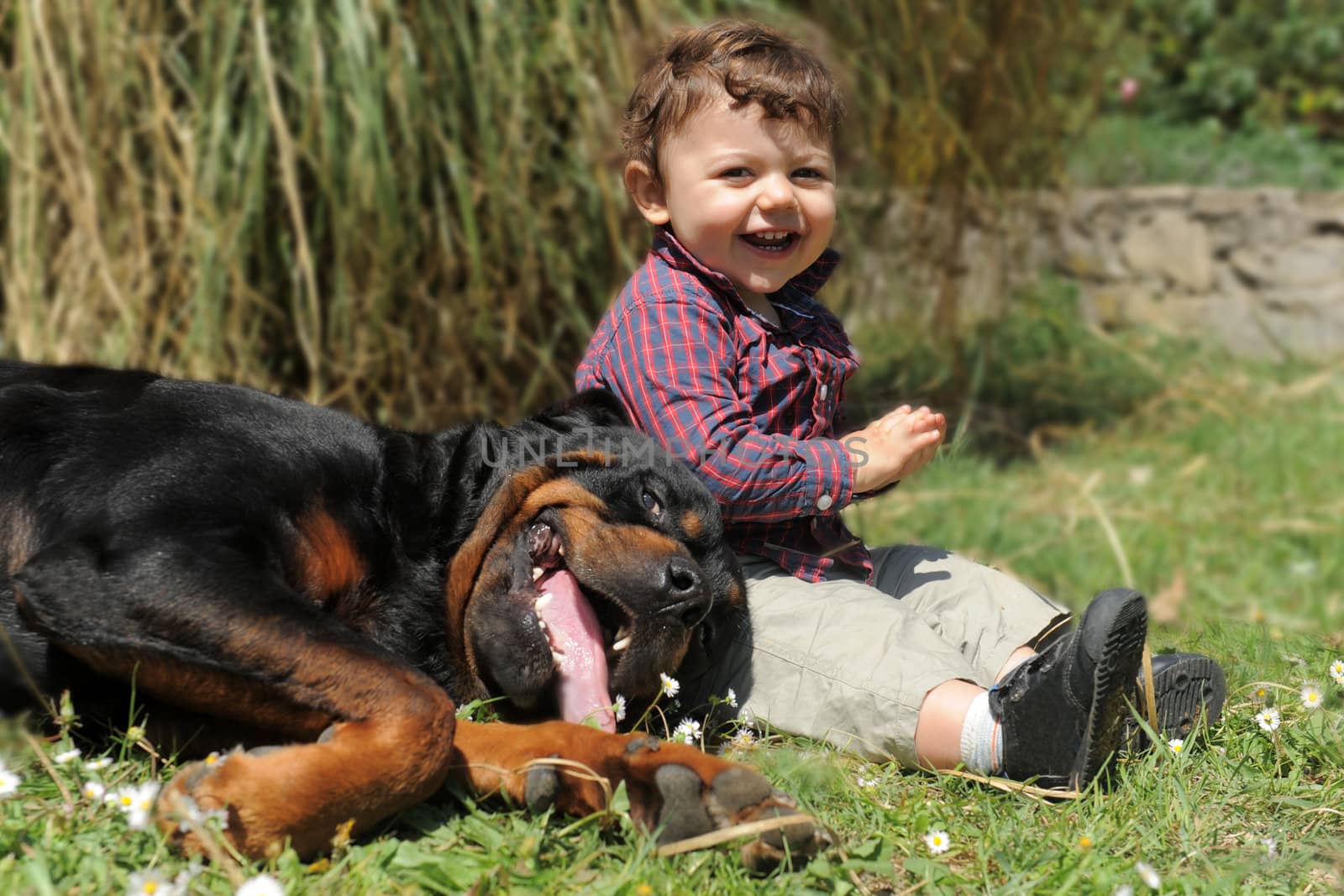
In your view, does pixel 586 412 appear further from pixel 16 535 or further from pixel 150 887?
pixel 150 887

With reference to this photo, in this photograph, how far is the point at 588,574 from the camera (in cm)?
225

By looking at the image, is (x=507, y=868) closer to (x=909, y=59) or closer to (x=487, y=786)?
(x=487, y=786)

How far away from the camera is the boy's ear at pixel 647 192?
2.79 m

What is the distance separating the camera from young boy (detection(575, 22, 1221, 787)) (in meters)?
2.35

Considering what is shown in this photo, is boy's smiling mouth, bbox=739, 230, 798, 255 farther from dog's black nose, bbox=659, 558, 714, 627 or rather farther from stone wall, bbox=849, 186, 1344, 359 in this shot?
stone wall, bbox=849, 186, 1344, 359

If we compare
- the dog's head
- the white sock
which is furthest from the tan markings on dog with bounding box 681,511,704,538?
the white sock

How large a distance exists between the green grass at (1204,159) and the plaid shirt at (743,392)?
553 cm

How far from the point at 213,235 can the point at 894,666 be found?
2.66m

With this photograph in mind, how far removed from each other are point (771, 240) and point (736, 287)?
0.43 feet

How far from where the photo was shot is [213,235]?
12.7 feet

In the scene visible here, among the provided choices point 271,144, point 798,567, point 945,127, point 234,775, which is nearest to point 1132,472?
point 945,127

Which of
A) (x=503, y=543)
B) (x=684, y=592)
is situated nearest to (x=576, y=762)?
(x=684, y=592)

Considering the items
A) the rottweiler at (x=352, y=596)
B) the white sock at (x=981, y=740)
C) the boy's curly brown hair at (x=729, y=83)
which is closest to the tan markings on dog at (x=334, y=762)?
the rottweiler at (x=352, y=596)

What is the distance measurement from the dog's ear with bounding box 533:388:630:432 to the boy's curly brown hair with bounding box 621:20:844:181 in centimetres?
56
